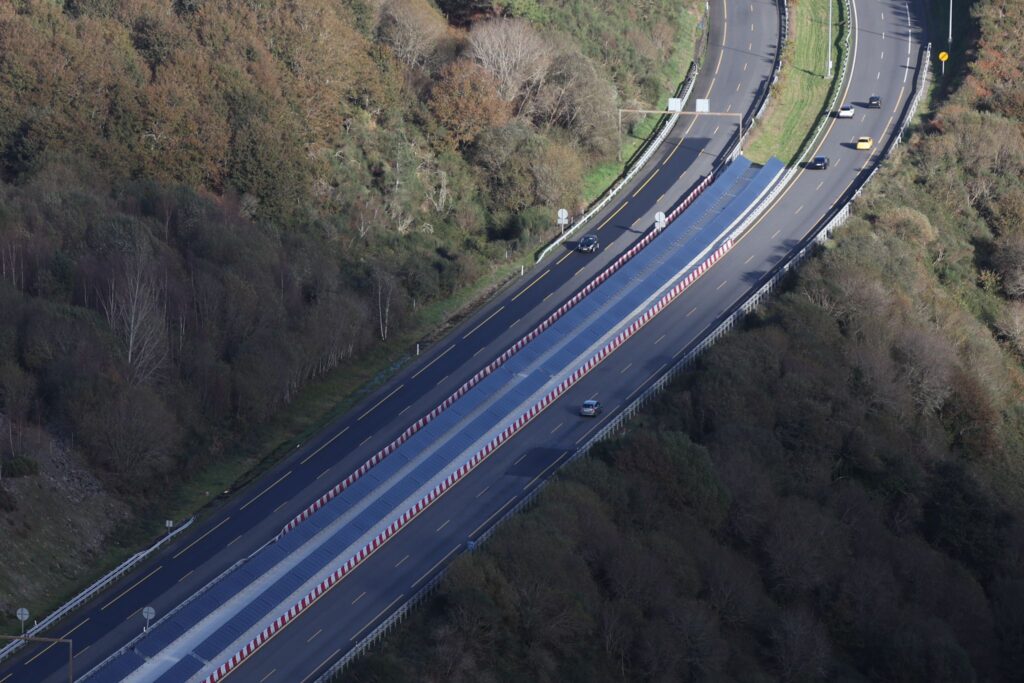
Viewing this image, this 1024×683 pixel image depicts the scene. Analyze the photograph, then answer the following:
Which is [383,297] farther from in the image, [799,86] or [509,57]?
[799,86]

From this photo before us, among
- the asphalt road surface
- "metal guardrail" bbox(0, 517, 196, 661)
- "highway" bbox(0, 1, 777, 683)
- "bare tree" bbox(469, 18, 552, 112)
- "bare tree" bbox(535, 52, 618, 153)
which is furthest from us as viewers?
"bare tree" bbox(535, 52, 618, 153)

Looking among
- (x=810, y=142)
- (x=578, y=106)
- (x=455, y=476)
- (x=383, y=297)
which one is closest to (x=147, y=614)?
(x=455, y=476)

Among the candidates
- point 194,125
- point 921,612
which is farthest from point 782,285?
point 194,125

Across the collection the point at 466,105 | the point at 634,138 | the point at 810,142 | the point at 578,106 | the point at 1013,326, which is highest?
the point at 466,105

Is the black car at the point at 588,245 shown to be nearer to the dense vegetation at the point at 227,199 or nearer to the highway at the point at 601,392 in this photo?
the dense vegetation at the point at 227,199

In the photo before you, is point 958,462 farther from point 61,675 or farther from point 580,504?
point 61,675

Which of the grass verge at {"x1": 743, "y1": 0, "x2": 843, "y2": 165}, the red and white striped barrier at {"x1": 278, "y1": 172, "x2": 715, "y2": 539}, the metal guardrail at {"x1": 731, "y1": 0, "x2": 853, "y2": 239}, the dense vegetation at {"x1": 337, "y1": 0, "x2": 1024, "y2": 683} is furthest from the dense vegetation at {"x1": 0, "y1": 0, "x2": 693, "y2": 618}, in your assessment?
the dense vegetation at {"x1": 337, "y1": 0, "x2": 1024, "y2": 683}

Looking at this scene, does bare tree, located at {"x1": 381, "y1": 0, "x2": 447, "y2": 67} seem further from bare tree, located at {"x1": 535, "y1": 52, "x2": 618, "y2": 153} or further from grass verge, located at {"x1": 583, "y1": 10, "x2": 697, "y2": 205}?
grass verge, located at {"x1": 583, "y1": 10, "x2": 697, "y2": 205}
